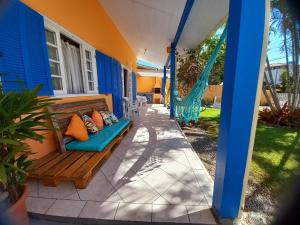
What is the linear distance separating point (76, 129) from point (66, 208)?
3.54 feet

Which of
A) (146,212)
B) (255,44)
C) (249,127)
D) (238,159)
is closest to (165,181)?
(146,212)

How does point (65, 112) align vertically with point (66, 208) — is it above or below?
above

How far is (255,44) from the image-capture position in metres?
0.92

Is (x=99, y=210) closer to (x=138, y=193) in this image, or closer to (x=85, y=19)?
(x=138, y=193)

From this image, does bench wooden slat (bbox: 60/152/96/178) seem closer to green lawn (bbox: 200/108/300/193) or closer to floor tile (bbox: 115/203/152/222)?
floor tile (bbox: 115/203/152/222)

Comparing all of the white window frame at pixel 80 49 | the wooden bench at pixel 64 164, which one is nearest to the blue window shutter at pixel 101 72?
the white window frame at pixel 80 49

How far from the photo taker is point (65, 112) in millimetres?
1700

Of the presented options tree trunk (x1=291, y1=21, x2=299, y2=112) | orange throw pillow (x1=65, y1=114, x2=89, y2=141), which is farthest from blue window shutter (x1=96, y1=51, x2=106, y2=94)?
tree trunk (x1=291, y1=21, x2=299, y2=112)

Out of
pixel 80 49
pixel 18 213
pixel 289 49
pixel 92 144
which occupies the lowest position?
pixel 18 213

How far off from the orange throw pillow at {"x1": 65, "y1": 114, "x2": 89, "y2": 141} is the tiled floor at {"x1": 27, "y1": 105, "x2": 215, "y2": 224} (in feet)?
1.76

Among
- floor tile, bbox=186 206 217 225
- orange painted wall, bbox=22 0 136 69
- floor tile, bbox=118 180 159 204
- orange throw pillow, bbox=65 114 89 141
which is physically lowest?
floor tile, bbox=186 206 217 225

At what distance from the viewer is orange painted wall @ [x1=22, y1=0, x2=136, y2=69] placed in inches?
76.3

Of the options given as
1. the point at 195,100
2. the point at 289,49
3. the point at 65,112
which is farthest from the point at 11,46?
the point at 289,49

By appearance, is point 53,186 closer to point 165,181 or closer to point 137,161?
point 137,161
